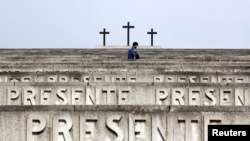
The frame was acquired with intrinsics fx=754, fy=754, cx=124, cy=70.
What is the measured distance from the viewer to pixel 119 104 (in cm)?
1076

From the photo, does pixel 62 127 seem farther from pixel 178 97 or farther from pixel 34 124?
pixel 178 97

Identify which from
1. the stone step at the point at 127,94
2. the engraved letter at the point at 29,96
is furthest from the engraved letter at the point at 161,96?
the engraved letter at the point at 29,96

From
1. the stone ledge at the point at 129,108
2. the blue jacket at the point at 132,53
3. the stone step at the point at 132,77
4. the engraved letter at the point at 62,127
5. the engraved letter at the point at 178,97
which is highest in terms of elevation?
the blue jacket at the point at 132,53

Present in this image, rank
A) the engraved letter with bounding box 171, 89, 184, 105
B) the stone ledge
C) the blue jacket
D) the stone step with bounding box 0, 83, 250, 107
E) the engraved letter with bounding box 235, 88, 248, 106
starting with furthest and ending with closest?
the blue jacket < the engraved letter with bounding box 235, 88, 248, 106 < the stone step with bounding box 0, 83, 250, 107 < the engraved letter with bounding box 171, 89, 184, 105 < the stone ledge

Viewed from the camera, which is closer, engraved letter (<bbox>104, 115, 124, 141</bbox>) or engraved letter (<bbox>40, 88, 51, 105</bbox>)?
engraved letter (<bbox>104, 115, 124, 141</bbox>)

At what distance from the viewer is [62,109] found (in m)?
8.41

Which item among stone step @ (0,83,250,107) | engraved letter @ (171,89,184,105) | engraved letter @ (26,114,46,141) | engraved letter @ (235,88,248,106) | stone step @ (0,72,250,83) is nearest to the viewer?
engraved letter @ (26,114,46,141)

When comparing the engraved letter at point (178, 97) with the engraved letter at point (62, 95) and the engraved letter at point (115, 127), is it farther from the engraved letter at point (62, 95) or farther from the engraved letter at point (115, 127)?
the engraved letter at point (115, 127)

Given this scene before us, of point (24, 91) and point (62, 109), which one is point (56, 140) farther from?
point (24, 91)

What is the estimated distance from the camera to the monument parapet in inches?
325

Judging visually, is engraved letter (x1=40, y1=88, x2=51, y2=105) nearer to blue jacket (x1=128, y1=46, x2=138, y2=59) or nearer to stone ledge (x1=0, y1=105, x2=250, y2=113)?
stone ledge (x1=0, y1=105, x2=250, y2=113)

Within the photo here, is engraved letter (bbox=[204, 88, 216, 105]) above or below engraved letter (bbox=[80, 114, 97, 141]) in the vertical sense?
above

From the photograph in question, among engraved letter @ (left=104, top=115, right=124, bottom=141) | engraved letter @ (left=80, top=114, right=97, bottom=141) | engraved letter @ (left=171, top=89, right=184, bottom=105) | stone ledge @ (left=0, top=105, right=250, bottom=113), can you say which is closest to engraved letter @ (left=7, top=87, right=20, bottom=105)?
engraved letter @ (left=171, top=89, right=184, bottom=105)

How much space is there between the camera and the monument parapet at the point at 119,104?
8266mm
